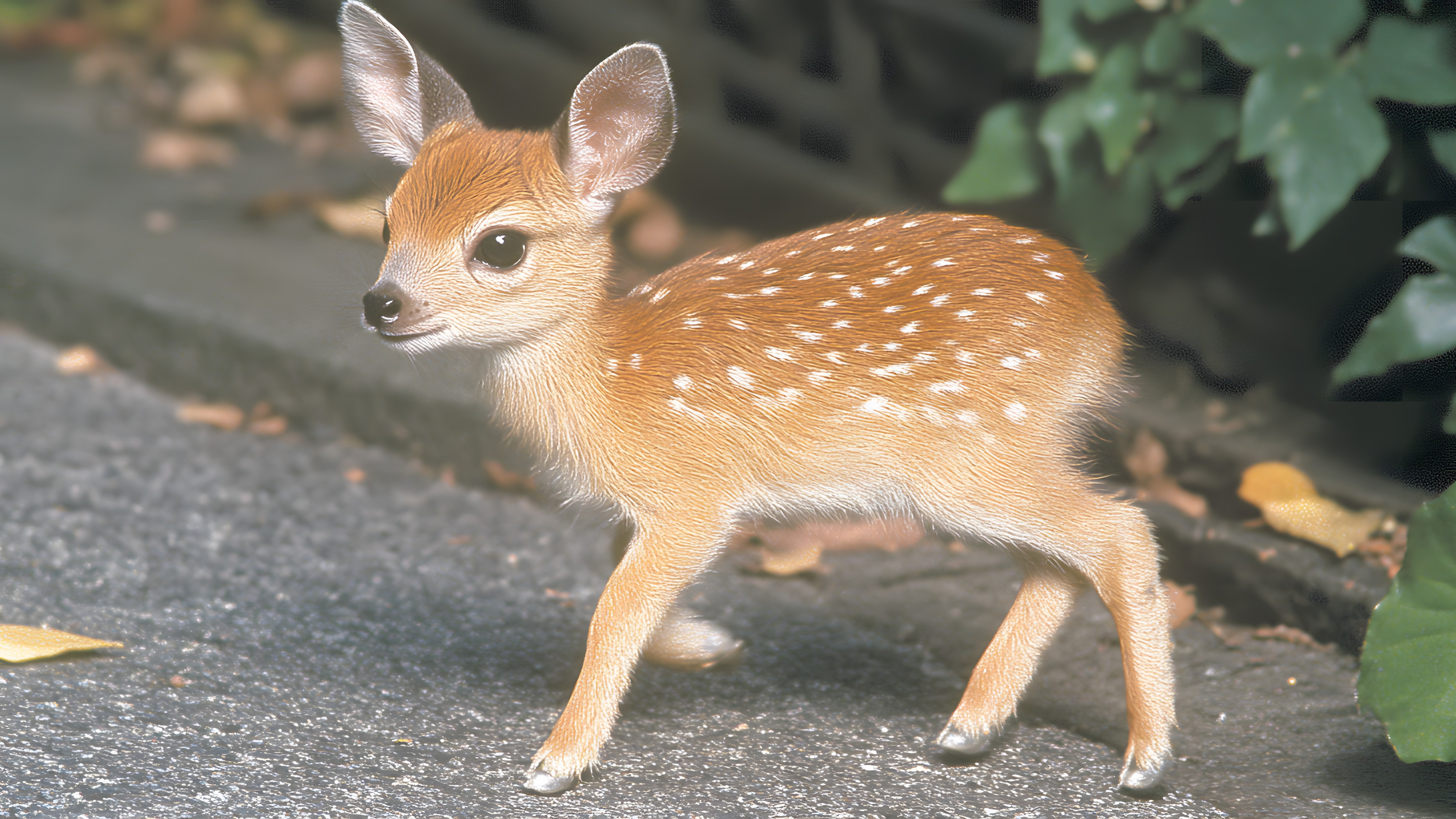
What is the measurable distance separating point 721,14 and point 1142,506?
297 centimetres

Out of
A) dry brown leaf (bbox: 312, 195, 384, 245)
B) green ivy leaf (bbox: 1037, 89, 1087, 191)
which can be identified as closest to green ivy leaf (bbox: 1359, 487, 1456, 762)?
green ivy leaf (bbox: 1037, 89, 1087, 191)

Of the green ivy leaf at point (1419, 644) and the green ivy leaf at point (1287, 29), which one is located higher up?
the green ivy leaf at point (1287, 29)

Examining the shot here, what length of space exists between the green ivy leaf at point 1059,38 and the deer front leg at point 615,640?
6.23 feet

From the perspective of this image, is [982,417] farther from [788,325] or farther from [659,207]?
[659,207]

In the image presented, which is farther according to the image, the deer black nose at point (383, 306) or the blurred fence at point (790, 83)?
the blurred fence at point (790, 83)

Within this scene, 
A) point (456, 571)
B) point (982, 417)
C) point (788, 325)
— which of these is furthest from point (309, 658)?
point (982, 417)

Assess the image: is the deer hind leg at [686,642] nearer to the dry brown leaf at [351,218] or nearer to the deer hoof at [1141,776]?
the deer hoof at [1141,776]

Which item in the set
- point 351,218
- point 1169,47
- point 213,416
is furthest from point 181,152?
point 1169,47

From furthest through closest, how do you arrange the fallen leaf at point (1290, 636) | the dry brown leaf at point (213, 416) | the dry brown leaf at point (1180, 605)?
the dry brown leaf at point (213, 416), the dry brown leaf at point (1180, 605), the fallen leaf at point (1290, 636)

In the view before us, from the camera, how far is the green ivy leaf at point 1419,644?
9.38 feet

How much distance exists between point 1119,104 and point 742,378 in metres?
1.68

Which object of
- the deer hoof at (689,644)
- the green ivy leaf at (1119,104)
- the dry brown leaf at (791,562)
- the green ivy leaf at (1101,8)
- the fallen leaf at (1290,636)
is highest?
the green ivy leaf at (1101,8)

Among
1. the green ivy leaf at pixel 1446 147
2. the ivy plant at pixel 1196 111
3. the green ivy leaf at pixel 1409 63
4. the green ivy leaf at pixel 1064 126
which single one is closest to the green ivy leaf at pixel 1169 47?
the ivy plant at pixel 1196 111

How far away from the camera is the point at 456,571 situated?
4.20m
